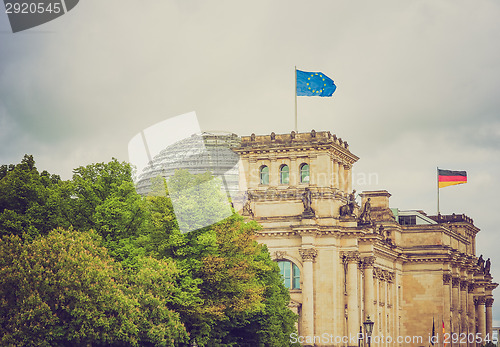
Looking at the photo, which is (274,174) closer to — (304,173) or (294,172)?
(294,172)

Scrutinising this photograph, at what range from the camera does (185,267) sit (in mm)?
89125

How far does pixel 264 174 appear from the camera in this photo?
128 metres

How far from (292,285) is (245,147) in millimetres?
17408

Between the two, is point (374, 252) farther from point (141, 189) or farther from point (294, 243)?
point (141, 189)

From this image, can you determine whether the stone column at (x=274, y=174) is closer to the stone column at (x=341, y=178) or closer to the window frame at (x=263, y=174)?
the window frame at (x=263, y=174)

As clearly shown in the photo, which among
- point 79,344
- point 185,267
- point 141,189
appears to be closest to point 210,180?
point 185,267

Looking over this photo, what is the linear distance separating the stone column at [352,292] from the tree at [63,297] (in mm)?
48036

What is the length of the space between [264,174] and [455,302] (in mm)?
57789

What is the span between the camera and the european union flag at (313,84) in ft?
408

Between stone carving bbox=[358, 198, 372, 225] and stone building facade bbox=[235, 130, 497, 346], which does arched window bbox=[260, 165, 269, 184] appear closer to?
stone building facade bbox=[235, 130, 497, 346]

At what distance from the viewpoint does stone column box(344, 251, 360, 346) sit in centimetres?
12531

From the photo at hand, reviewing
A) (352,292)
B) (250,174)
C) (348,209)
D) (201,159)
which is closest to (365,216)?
(348,209)

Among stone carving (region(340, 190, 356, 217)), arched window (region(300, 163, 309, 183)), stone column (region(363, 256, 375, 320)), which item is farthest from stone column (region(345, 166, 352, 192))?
stone column (region(363, 256, 375, 320))

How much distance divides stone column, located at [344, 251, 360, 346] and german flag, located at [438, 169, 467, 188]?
2012 inches
